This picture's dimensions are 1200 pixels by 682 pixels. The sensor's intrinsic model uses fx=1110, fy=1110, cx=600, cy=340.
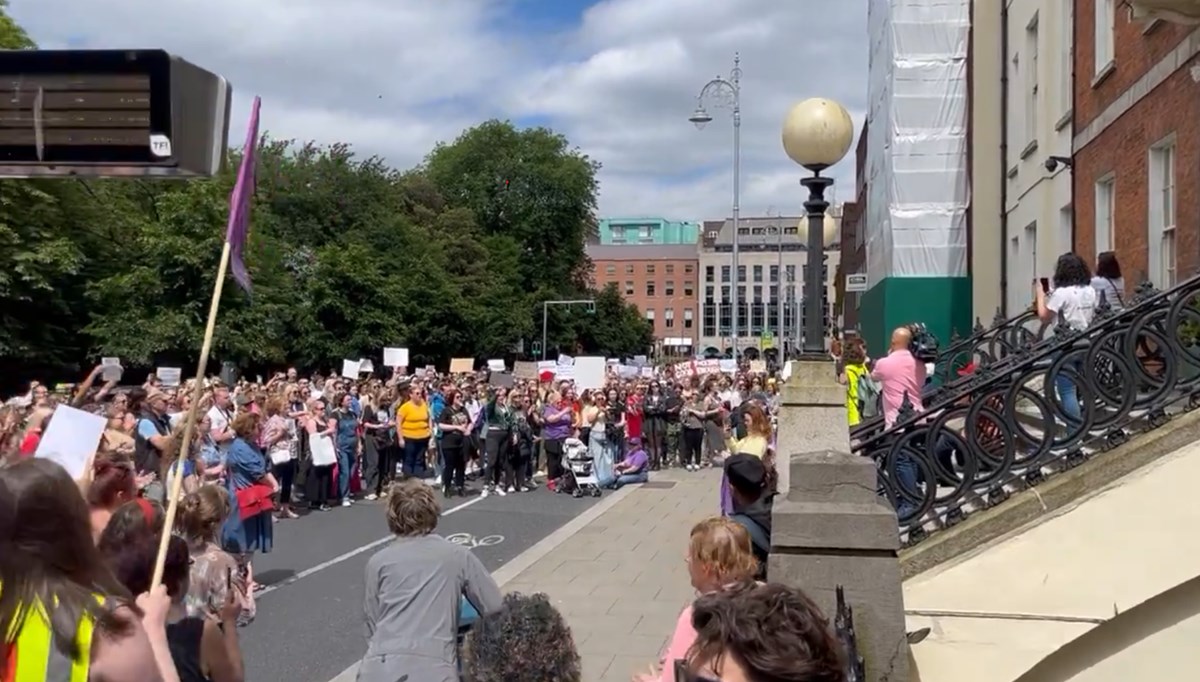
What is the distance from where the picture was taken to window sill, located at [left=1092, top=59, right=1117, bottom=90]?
1301cm

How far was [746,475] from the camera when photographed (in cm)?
591

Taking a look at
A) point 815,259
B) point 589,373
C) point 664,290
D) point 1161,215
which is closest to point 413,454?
point 589,373

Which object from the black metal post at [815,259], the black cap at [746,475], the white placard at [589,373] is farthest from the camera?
the white placard at [589,373]

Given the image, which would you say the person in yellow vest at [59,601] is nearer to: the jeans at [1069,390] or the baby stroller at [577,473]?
the jeans at [1069,390]

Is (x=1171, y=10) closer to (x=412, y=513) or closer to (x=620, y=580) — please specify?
(x=620, y=580)

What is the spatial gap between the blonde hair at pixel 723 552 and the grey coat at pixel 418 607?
94 centimetres

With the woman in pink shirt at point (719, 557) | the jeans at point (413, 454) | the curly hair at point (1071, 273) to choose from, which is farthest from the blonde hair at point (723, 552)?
the jeans at point (413, 454)

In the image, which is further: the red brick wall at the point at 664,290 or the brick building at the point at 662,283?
the brick building at the point at 662,283

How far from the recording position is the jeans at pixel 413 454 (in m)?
17.8

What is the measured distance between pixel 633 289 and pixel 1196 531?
142613mm

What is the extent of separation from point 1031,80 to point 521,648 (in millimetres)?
17895

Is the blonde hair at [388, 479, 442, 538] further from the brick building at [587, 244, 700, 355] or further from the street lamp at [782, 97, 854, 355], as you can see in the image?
the brick building at [587, 244, 700, 355]

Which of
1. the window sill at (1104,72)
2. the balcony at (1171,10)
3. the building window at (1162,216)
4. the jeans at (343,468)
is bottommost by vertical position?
the jeans at (343,468)

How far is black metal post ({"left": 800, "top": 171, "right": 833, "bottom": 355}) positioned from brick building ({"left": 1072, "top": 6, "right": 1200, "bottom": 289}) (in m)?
3.47
